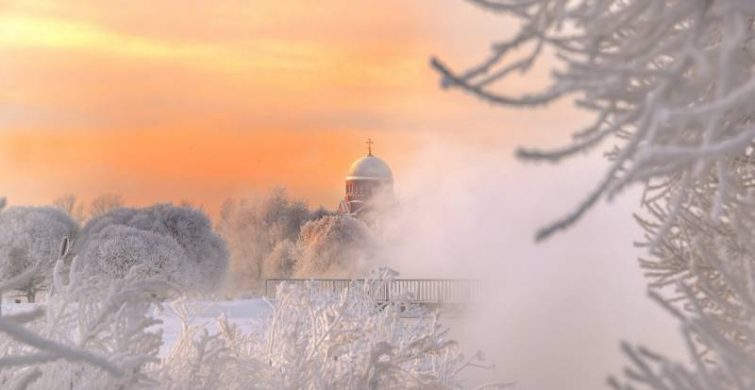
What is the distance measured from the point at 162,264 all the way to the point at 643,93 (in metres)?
29.0

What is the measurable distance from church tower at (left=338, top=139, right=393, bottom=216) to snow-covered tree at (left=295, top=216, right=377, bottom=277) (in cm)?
1038

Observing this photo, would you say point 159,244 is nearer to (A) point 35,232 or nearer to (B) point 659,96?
(A) point 35,232

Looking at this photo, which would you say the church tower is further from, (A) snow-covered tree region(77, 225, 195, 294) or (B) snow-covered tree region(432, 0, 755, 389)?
(B) snow-covered tree region(432, 0, 755, 389)

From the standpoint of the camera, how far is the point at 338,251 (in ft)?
135

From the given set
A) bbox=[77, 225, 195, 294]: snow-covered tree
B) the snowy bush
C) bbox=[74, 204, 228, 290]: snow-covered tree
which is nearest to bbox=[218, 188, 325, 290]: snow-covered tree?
bbox=[74, 204, 228, 290]: snow-covered tree

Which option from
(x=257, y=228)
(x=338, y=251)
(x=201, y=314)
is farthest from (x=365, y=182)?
(x=201, y=314)

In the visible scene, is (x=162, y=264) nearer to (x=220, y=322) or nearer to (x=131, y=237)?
(x=131, y=237)

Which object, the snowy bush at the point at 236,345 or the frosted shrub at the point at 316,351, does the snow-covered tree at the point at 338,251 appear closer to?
the snowy bush at the point at 236,345

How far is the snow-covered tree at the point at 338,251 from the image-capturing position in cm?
4119

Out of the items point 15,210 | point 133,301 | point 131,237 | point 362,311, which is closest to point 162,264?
point 131,237

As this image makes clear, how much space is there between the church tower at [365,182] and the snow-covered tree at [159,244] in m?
19.5

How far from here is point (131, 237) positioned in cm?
3014

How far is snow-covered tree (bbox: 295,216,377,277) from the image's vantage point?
41.2 meters

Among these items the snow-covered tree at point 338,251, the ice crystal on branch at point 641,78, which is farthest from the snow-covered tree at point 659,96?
the snow-covered tree at point 338,251
